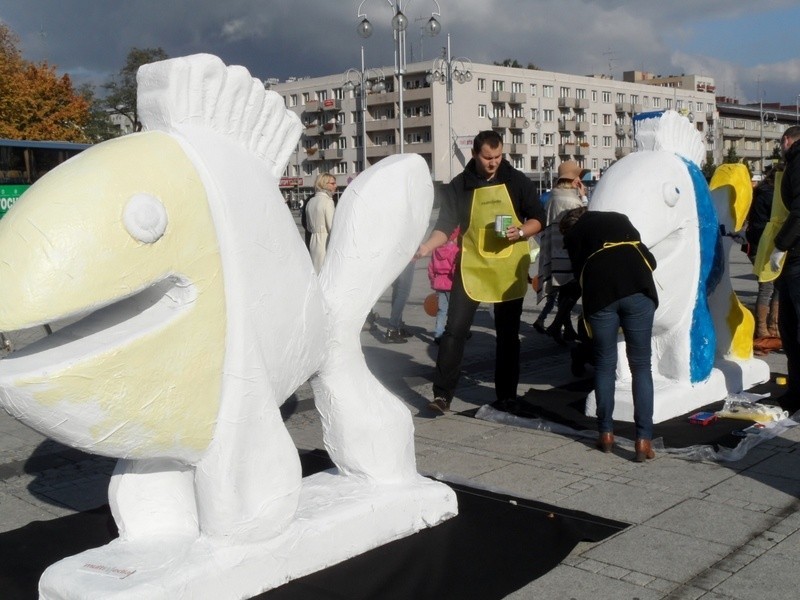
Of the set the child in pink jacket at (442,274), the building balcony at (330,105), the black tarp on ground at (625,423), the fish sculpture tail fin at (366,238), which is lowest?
the black tarp on ground at (625,423)

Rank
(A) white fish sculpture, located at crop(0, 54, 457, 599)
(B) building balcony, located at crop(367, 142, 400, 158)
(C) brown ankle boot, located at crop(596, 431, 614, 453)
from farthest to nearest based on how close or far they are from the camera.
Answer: (B) building balcony, located at crop(367, 142, 400, 158)
(C) brown ankle boot, located at crop(596, 431, 614, 453)
(A) white fish sculpture, located at crop(0, 54, 457, 599)

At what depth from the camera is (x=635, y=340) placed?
497 cm

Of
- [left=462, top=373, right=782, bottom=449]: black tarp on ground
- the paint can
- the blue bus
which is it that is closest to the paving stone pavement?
[left=462, top=373, right=782, bottom=449]: black tarp on ground

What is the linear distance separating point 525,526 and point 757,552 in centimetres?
95

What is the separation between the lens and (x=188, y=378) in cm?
315

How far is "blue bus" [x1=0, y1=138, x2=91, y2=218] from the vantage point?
20672 mm

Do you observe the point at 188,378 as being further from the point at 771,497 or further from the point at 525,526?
the point at 771,497

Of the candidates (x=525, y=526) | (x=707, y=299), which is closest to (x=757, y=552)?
(x=525, y=526)

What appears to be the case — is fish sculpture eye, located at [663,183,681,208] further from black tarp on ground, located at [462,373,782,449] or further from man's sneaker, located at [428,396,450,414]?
man's sneaker, located at [428,396,450,414]

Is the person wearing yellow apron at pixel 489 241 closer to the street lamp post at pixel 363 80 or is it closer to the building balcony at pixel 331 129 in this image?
the street lamp post at pixel 363 80

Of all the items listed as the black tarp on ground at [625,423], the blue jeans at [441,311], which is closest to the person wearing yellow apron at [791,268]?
the black tarp on ground at [625,423]

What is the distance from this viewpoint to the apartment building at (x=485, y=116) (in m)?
59.4

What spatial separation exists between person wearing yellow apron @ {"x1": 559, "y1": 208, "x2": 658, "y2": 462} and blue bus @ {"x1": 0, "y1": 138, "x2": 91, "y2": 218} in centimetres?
1799

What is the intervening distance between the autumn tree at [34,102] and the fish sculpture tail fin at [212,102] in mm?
33783
